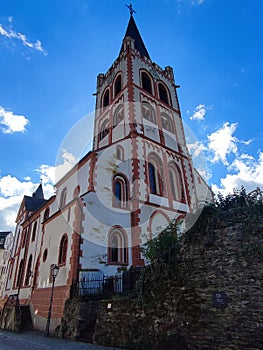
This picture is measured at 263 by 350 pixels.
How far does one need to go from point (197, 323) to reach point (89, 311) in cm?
473

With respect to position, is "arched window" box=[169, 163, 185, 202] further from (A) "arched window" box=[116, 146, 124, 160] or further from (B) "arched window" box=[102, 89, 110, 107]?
(B) "arched window" box=[102, 89, 110, 107]

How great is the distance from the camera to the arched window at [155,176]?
661 inches

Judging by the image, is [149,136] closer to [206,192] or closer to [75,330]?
[206,192]

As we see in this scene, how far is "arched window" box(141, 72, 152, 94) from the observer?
2355cm

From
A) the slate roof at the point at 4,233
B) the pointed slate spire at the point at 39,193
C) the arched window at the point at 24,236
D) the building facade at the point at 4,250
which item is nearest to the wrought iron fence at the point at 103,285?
the arched window at the point at 24,236

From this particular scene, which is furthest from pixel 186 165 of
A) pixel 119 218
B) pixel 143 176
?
pixel 119 218

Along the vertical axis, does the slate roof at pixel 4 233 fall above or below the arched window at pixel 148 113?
below

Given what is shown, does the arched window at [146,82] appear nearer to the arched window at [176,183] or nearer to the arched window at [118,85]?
the arched window at [118,85]

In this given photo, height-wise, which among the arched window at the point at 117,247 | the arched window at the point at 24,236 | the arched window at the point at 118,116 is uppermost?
the arched window at the point at 118,116

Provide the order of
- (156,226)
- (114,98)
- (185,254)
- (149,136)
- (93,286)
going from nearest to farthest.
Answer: (185,254)
(93,286)
(156,226)
(149,136)
(114,98)

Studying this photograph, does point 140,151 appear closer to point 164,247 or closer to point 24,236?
point 164,247

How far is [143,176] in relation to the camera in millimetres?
16109

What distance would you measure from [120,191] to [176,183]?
557cm

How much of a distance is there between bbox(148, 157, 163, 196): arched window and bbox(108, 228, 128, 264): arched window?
13.8 feet
